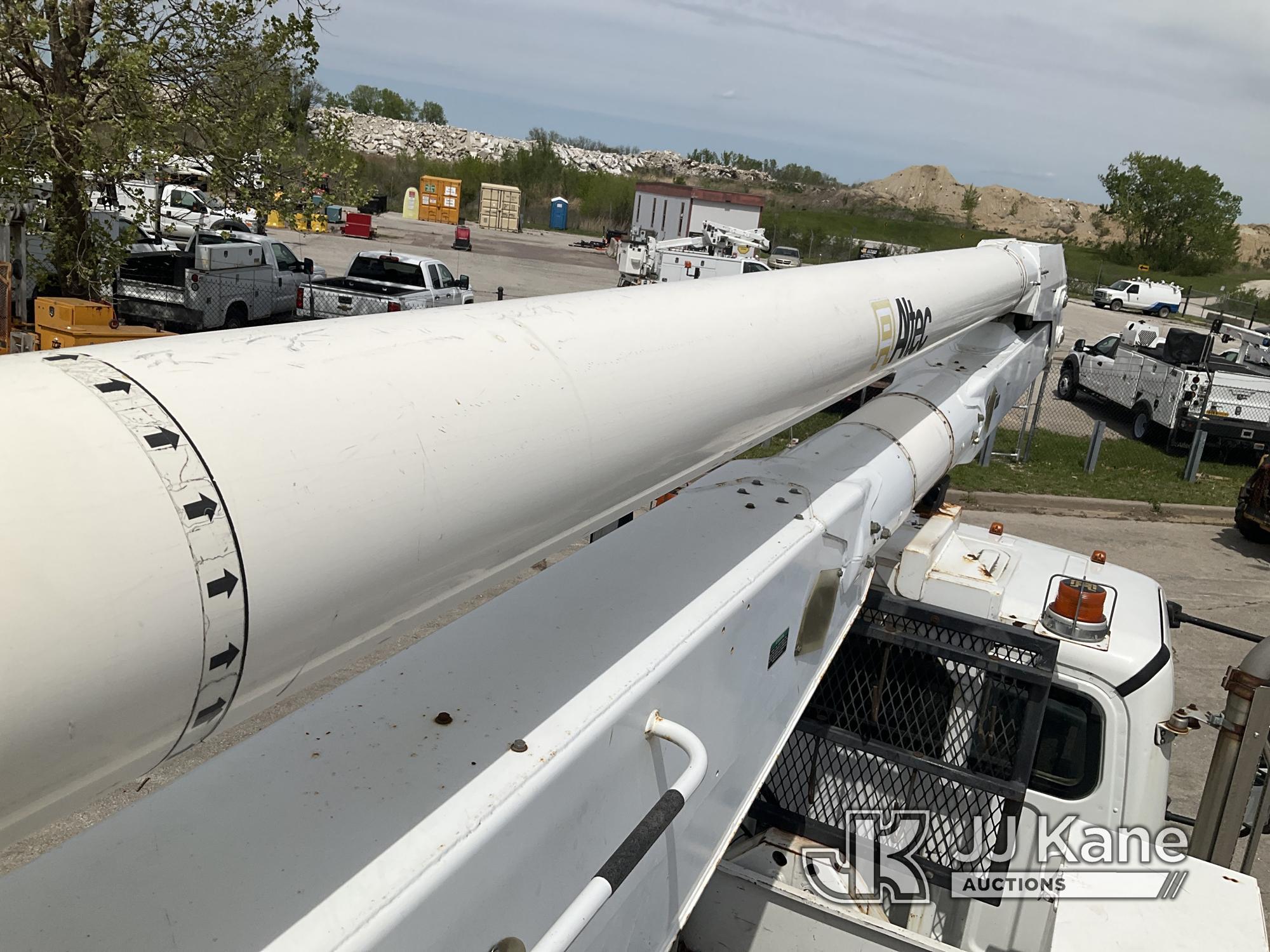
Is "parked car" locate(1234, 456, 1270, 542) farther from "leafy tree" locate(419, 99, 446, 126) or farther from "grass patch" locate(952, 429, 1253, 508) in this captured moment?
"leafy tree" locate(419, 99, 446, 126)

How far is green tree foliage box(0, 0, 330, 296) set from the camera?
10.4 metres

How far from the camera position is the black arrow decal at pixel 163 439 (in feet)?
3.49

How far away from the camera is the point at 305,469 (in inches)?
46.4

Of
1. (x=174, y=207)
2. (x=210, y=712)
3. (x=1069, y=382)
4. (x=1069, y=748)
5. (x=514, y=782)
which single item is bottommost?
(x=1069, y=382)

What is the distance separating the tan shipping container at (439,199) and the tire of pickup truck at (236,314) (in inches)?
1384

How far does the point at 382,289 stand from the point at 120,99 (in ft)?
22.6

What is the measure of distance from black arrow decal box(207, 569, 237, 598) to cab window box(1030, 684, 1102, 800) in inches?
137

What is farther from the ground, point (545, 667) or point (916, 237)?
point (916, 237)

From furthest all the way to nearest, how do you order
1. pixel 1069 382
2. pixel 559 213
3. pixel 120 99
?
pixel 559 213 → pixel 1069 382 → pixel 120 99

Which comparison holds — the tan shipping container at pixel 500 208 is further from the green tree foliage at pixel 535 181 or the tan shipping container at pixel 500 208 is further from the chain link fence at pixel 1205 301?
the chain link fence at pixel 1205 301

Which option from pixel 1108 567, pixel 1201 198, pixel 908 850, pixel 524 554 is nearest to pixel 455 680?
pixel 524 554

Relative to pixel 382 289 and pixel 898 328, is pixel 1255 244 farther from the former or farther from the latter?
pixel 898 328

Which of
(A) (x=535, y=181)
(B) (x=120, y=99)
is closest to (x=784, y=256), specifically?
(A) (x=535, y=181)

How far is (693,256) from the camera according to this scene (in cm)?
2509
